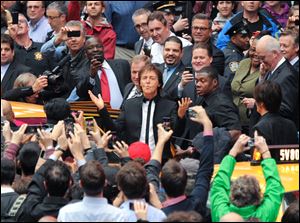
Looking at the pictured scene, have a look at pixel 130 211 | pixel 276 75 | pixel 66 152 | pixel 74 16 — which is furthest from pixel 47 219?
pixel 74 16

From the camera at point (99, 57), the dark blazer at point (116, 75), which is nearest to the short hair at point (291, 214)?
the dark blazer at point (116, 75)

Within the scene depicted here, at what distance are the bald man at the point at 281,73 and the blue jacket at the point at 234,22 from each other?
2399 mm

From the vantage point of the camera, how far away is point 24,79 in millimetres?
17234

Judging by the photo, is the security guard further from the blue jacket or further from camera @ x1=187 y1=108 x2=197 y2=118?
camera @ x1=187 y1=108 x2=197 y2=118

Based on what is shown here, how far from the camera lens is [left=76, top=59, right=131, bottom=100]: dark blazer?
17.2 m

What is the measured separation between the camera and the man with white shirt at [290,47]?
1652 cm

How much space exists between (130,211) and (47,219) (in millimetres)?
692

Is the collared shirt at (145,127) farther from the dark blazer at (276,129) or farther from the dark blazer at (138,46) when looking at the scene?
the dark blazer at (138,46)

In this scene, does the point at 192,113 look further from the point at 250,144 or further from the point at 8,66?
the point at 8,66

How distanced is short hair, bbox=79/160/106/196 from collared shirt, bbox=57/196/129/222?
7cm

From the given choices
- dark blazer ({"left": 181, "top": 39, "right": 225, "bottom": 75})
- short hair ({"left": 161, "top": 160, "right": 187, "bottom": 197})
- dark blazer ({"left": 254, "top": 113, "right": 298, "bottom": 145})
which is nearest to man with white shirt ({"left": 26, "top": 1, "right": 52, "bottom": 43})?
dark blazer ({"left": 181, "top": 39, "right": 225, "bottom": 75})

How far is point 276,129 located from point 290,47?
2194mm

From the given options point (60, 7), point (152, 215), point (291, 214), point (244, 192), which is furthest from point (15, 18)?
point (291, 214)

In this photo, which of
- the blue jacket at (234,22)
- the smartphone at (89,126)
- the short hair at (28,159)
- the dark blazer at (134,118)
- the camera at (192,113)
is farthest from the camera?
the blue jacket at (234,22)
